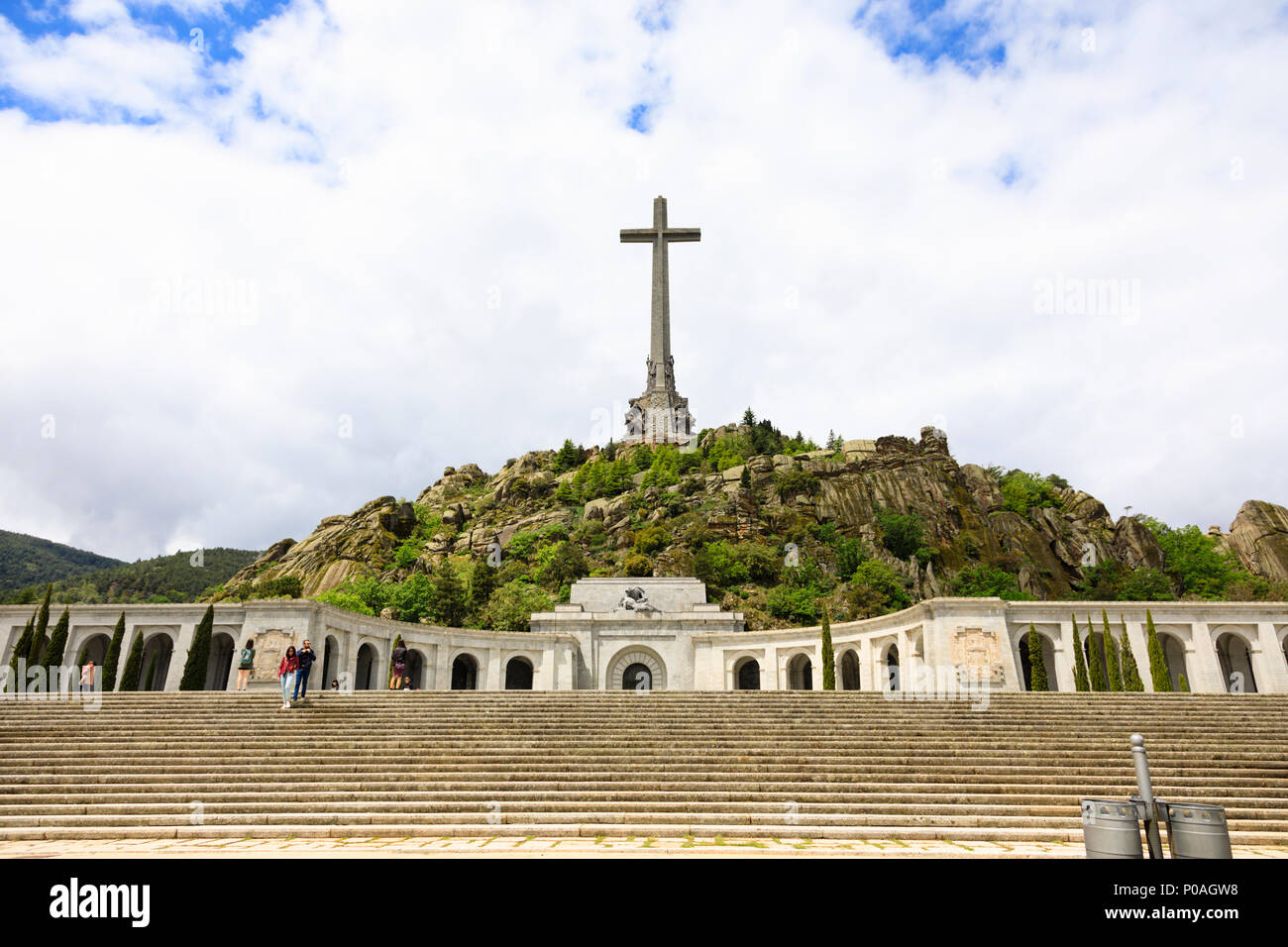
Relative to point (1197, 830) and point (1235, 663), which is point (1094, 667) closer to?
point (1235, 663)

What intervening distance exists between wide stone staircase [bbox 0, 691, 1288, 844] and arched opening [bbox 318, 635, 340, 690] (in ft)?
31.3

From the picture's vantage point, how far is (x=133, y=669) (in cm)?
2681

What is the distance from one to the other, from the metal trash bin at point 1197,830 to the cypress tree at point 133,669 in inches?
1187

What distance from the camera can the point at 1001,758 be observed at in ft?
45.8

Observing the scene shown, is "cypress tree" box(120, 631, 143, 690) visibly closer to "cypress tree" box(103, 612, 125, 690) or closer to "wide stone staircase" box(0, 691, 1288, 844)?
"cypress tree" box(103, 612, 125, 690)

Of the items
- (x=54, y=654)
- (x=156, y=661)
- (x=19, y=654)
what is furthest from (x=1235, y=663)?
(x=19, y=654)

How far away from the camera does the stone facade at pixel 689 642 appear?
85.3 ft

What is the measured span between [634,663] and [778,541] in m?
28.0

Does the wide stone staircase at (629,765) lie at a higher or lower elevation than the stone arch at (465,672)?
lower

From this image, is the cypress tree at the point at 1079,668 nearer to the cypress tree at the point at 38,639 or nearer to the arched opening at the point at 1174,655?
the arched opening at the point at 1174,655

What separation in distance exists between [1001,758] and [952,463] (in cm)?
6540

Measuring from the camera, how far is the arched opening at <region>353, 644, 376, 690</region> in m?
31.9

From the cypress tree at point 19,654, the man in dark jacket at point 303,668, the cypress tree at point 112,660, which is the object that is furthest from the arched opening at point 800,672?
the cypress tree at point 19,654
